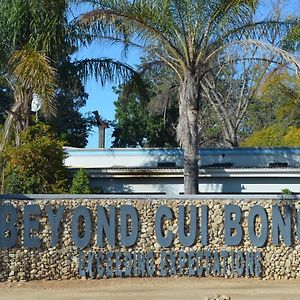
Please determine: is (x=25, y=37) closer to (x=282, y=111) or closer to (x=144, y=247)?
(x=144, y=247)

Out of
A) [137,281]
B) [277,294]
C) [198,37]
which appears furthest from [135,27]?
[277,294]

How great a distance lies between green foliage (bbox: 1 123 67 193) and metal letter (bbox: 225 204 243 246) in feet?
16.1

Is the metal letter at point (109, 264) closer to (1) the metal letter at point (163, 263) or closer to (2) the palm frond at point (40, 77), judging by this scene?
(1) the metal letter at point (163, 263)

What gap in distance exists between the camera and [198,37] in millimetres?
17188

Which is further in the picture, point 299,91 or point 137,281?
point 299,91

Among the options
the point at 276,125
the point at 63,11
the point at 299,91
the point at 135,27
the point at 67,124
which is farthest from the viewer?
the point at 67,124

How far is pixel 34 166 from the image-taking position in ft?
59.1

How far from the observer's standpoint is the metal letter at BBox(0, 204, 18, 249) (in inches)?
623

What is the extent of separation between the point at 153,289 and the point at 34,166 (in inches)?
210

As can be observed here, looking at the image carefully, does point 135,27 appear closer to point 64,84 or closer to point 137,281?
point 64,84

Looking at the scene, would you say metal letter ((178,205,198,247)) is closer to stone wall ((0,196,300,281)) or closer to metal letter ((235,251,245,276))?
stone wall ((0,196,300,281))

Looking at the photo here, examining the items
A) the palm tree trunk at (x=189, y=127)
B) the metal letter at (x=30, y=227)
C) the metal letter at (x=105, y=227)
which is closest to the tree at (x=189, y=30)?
the palm tree trunk at (x=189, y=127)

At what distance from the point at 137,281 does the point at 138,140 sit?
2699cm

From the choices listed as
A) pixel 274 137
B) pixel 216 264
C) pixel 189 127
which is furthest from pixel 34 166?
pixel 274 137
